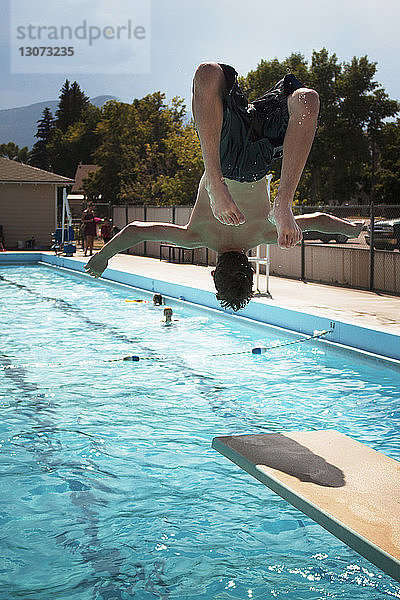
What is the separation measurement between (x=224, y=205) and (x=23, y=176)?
75.6ft

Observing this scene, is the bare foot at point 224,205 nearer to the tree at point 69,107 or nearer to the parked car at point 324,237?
the parked car at point 324,237

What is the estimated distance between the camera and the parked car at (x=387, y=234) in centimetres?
1266

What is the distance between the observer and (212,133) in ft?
11.0

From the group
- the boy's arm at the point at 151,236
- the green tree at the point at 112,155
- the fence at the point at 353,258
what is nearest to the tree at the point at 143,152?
the green tree at the point at 112,155

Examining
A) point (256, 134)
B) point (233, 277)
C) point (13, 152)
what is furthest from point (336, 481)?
point (13, 152)

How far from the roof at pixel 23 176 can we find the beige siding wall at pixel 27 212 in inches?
10.9

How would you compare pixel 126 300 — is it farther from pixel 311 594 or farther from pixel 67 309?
pixel 311 594

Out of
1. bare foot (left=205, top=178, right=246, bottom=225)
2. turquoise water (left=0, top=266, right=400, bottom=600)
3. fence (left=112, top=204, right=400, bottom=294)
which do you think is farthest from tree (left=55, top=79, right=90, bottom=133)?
bare foot (left=205, top=178, right=246, bottom=225)

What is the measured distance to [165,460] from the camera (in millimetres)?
5312

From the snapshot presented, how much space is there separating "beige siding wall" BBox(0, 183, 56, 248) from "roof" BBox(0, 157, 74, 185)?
10.9 inches

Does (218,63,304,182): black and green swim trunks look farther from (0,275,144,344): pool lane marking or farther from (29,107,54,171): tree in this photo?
(29,107,54,171): tree

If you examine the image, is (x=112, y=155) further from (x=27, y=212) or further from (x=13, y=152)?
(x=13, y=152)

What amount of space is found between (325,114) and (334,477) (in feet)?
145

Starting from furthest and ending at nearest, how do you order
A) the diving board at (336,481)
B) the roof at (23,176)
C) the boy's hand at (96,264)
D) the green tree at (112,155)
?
the green tree at (112,155) → the roof at (23,176) → the boy's hand at (96,264) → the diving board at (336,481)
